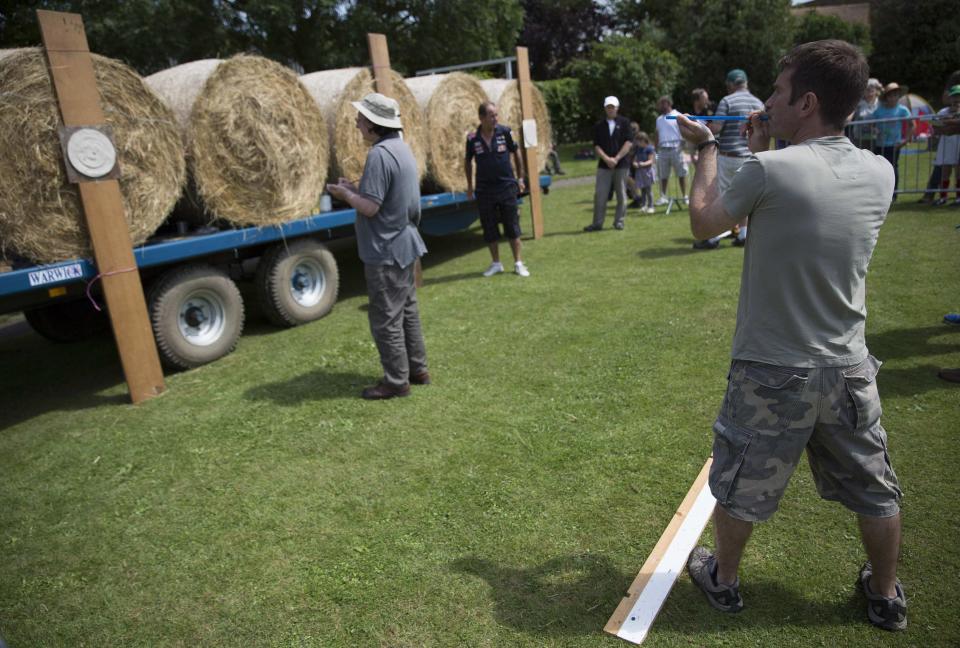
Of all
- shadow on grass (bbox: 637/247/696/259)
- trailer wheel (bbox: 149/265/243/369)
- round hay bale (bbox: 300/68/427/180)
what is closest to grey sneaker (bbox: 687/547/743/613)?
trailer wheel (bbox: 149/265/243/369)

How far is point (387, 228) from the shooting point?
456cm

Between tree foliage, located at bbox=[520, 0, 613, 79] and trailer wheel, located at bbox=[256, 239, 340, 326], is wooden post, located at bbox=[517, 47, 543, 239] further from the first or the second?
tree foliage, located at bbox=[520, 0, 613, 79]

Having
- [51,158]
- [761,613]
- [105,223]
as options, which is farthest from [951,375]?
[51,158]

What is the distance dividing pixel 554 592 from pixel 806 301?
1.56m

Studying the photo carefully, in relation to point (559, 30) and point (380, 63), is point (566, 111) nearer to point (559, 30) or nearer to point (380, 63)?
point (559, 30)

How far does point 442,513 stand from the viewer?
341 cm

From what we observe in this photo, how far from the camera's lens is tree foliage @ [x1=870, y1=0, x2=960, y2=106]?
96.9 feet

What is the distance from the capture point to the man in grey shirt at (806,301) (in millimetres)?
2076

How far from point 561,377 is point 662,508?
1791mm

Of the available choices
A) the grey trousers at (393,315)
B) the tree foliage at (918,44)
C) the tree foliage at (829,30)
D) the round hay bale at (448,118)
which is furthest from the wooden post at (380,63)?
the tree foliage at (918,44)

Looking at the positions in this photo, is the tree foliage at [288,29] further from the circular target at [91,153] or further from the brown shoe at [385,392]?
the brown shoe at [385,392]

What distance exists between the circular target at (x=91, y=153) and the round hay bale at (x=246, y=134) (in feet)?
3.49

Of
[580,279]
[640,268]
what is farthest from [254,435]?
[640,268]

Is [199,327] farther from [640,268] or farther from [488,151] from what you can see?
[640,268]
